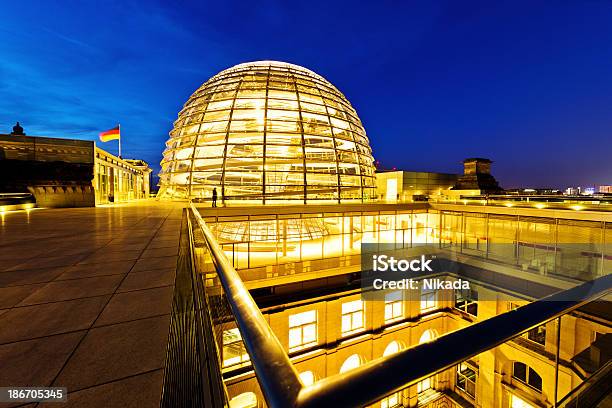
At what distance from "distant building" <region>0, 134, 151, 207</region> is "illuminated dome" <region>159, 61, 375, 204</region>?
4542mm

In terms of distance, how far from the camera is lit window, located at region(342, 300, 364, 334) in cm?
1466

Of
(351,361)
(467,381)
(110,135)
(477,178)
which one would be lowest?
(467,381)

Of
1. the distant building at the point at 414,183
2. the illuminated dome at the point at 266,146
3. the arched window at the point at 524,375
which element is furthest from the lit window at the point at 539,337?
the distant building at the point at 414,183

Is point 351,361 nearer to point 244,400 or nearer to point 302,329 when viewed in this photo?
point 302,329

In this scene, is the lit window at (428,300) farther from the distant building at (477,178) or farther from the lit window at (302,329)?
the distant building at (477,178)

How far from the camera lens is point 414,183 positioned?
4272cm

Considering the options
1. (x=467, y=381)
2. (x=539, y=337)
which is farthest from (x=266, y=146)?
(x=467, y=381)

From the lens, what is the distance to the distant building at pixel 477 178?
3725 centimetres

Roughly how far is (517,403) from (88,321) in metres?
20.4

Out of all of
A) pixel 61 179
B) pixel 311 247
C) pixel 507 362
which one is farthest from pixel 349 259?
pixel 61 179

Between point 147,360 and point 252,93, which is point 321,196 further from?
point 147,360

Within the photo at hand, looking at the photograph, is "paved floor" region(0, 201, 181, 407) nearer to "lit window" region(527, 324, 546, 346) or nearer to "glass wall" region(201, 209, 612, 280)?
"glass wall" region(201, 209, 612, 280)

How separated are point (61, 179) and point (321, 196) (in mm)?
16222

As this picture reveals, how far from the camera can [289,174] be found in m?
18.1
